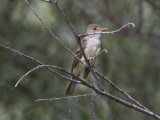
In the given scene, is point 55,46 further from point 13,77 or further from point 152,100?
point 152,100

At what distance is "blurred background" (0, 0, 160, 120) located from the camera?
5.90 meters

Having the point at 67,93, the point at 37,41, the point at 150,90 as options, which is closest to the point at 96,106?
the point at 67,93

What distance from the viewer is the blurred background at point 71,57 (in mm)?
5902

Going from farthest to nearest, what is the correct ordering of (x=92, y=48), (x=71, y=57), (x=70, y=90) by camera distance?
(x=71, y=57), (x=92, y=48), (x=70, y=90)

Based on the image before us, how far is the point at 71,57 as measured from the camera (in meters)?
6.71

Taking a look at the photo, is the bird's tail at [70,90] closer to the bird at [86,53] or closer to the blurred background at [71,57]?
the bird at [86,53]

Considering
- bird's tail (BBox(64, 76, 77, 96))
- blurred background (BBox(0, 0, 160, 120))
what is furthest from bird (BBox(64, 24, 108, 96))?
blurred background (BBox(0, 0, 160, 120))

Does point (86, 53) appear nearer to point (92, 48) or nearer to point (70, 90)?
point (92, 48)

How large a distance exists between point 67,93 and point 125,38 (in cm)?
174

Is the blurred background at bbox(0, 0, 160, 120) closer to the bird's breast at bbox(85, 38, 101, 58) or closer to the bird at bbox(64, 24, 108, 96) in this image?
the bird at bbox(64, 24, 108, 96)

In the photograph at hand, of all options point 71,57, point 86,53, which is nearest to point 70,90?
point 86,53

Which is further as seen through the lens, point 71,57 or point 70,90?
point 71,57

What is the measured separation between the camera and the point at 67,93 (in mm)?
5383

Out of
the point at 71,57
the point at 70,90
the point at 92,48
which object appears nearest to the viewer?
the point at 70,90
